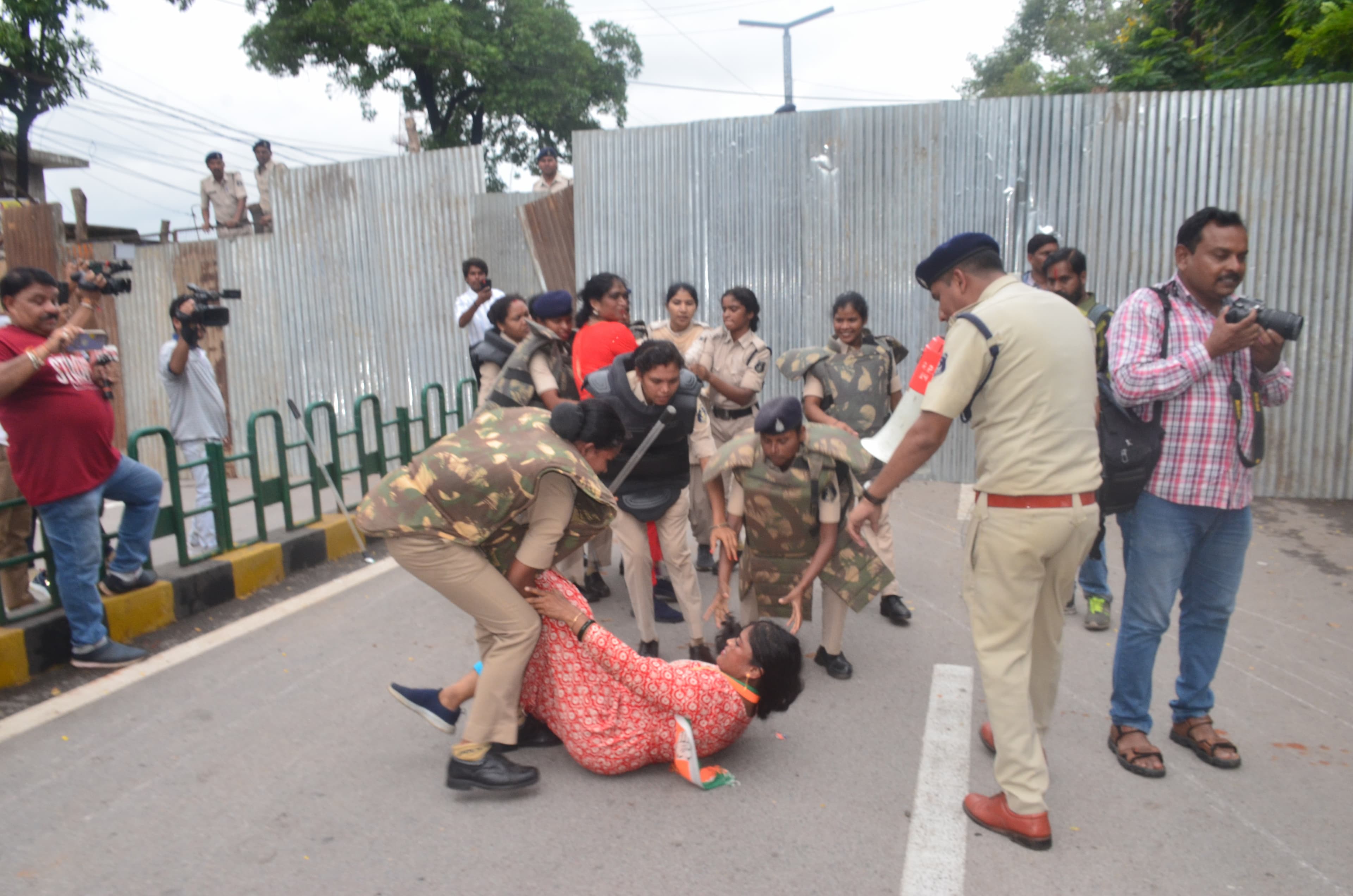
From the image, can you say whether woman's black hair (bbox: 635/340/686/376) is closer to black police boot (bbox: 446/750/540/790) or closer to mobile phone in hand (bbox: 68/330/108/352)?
black police boot (bbox: 446/750/540/790)

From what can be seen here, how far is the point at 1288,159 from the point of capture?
7.59m

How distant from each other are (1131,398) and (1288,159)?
5678 millimetres

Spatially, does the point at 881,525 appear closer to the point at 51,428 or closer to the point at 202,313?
the point at 51,428

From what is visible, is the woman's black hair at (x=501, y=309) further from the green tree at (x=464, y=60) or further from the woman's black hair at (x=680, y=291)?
the green tree at (x=464, y=60)

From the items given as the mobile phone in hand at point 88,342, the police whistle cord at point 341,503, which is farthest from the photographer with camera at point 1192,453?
the police whistle cord at point 341,503

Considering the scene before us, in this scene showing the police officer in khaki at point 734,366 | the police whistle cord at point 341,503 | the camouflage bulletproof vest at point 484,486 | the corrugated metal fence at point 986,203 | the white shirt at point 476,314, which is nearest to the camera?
the camouflage bulletproof vest at point 484,486

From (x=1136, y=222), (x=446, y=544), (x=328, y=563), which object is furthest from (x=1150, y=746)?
(x=1136, y=222)

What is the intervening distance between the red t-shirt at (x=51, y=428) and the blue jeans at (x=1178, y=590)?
14.9 ft

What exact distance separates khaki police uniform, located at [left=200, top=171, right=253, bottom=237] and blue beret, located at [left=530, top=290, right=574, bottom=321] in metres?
8.58

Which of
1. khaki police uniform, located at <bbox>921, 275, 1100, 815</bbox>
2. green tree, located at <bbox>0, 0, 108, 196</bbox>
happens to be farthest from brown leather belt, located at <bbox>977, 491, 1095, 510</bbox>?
green tree, located at <bbox>0, 0, 108, 196</bbox>

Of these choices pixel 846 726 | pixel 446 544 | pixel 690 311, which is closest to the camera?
pixel 446 544

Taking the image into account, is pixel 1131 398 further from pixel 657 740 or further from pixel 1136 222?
pixel 1136 222

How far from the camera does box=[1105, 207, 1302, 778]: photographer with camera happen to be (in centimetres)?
334

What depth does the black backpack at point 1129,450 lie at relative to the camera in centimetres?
344
